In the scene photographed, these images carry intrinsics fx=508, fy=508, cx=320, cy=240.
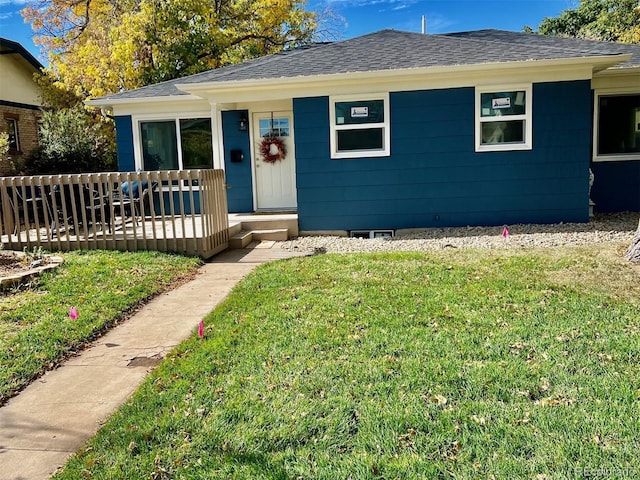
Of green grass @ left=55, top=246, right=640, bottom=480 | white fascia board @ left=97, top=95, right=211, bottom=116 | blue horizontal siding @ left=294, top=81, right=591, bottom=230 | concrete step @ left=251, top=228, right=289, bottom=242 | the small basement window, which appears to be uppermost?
white fascia board @ left=97, top=95, right=211, bottom=116

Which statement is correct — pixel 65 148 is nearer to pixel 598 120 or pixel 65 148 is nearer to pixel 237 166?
pixel 237 166

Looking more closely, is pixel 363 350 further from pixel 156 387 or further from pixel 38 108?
pixel 38 108

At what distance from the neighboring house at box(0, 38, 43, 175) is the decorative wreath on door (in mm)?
10929

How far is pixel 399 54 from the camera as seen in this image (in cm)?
928

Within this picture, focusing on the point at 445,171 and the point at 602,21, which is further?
the point at 602,21

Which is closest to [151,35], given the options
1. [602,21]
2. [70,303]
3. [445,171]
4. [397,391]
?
[445,171]

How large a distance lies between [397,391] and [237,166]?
828 centimetres

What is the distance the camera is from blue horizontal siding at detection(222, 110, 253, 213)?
10.5 meters

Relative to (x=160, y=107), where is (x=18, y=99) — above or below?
above

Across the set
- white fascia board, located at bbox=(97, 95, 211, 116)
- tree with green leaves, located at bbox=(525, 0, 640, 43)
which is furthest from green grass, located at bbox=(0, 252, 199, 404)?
tree with green leaves, located at bbox=(525, 0, 640, 43)

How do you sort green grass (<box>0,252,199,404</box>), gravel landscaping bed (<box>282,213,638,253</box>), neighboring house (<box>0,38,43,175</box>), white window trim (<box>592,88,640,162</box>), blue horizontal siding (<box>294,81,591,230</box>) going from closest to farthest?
green grass (<box>0,252,199,404</box>), gravel landscaping bed (<box>282,213,638,253</box>), blue horizontal siding (<box>294,81,591,230</box>), white window trim (<box>592,88,640,162</box>), neighboring house (<box>0,38,43,175</box>)

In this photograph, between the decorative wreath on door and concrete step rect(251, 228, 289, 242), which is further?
the decorative wreath on door

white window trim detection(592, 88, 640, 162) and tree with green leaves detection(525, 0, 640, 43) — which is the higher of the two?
tree with green leaves detection(525, 0, 640, 43)

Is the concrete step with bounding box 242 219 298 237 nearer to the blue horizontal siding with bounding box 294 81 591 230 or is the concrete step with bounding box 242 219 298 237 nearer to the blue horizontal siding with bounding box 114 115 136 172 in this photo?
the blue horizontal siding with bounding box 294 81 591 230
